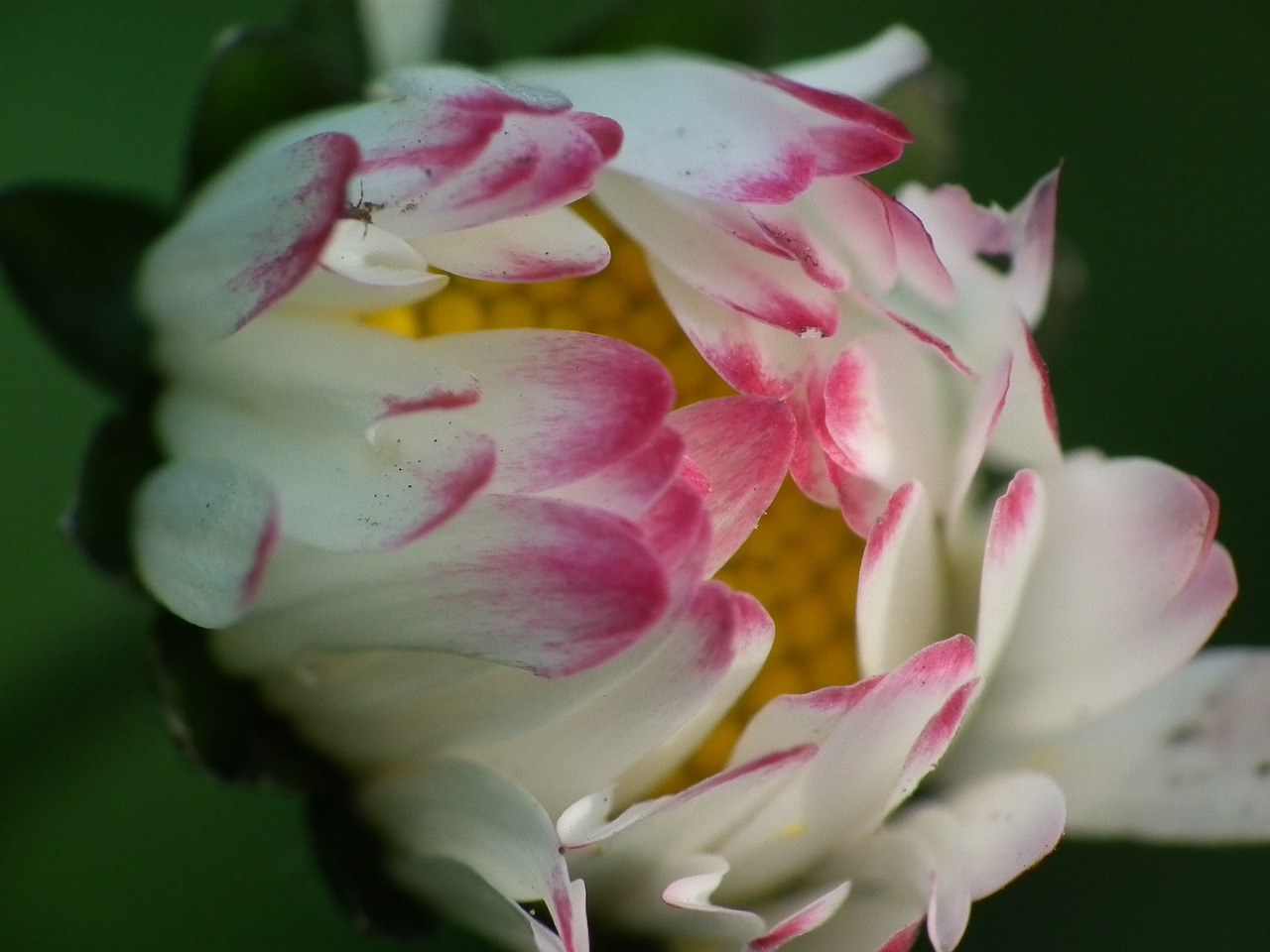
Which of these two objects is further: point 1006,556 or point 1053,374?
point 1053,374

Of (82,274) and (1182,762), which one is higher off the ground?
(82,274)

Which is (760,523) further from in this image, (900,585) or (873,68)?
(873,68)

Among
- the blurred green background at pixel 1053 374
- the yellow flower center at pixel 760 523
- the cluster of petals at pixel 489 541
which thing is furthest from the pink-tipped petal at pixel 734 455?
the blurred green background at pixel 1053 374

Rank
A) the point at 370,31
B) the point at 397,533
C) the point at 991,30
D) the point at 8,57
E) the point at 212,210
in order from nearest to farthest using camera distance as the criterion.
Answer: the point at 397,533
the point at 212,210
the point at 370,31
the point at 8,57
the point at 991,30

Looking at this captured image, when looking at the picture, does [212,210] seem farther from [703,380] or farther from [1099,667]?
[1099,667]

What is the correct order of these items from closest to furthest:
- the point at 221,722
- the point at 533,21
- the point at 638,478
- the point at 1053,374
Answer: the point at 638,478
the point at 221,722
the point at 1053,374
the point at 533,21

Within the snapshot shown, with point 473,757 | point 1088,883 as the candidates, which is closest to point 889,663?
point 473,757

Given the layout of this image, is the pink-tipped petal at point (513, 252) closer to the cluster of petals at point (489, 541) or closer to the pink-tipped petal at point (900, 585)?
the cluster of petals at point (489, 541)

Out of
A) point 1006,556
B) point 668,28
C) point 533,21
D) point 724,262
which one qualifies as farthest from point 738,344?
point 533,21
